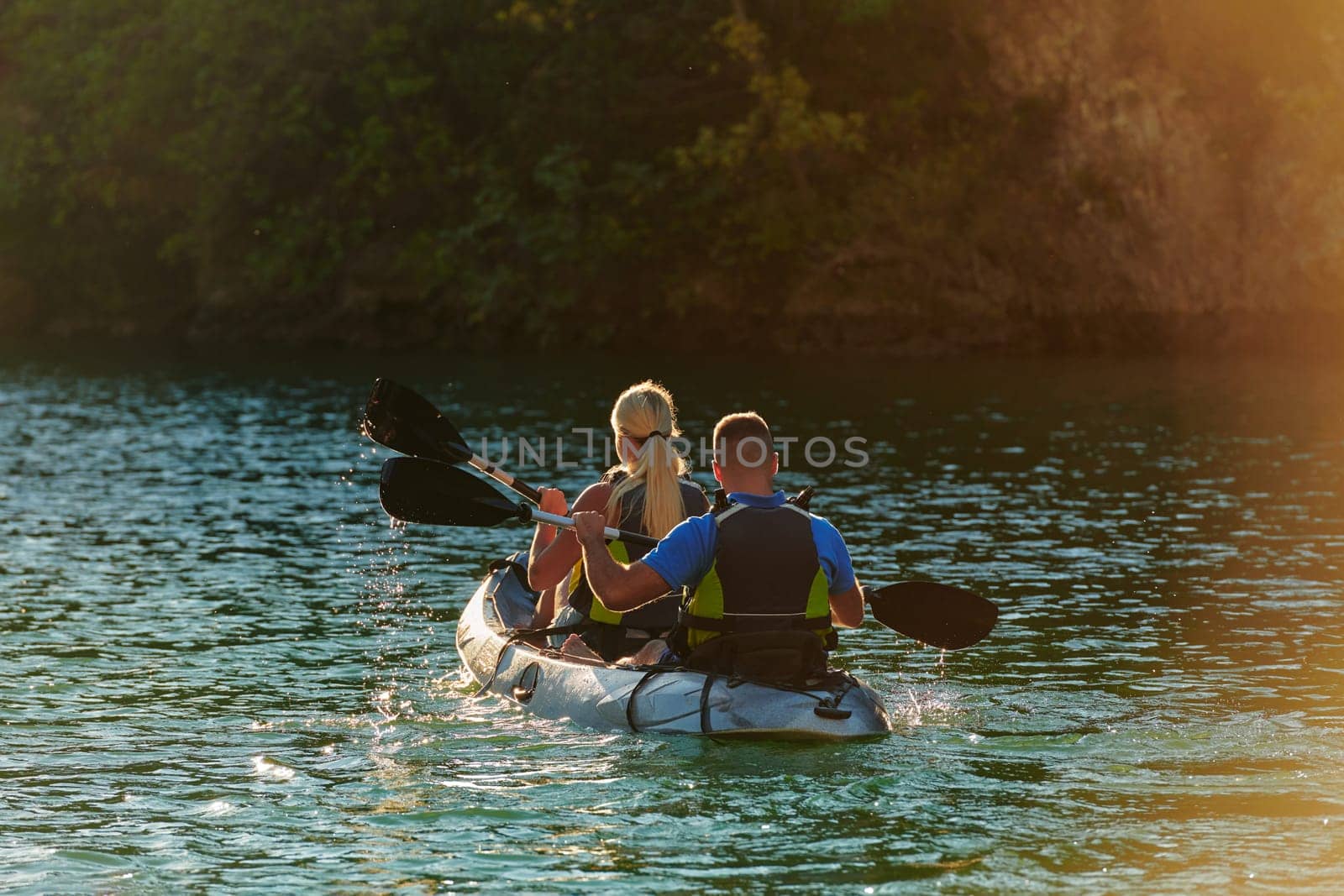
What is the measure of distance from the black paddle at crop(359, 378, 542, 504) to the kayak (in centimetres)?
161

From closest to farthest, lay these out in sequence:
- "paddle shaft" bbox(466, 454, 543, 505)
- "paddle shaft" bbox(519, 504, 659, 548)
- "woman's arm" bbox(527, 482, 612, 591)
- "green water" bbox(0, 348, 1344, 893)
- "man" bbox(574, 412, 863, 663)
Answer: "green water" bbox(0, 348, 1344, 893), "man" bbox(574, 412, 863, 663), "paddle shaft" bbox(519, 504, 659, 548), "woman's arm" bbox(527, 482, 612, 591), "paddle shaft" bbox(466, 454, 543, 505)

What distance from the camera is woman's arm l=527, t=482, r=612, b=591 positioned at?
31.9 ft

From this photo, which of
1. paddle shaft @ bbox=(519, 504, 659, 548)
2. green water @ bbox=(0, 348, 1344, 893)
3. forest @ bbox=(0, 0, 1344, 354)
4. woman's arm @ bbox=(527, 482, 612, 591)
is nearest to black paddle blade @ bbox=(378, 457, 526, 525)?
woman's arm @ bbox=(527, 482, 612, 591)

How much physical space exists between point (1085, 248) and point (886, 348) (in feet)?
17.2

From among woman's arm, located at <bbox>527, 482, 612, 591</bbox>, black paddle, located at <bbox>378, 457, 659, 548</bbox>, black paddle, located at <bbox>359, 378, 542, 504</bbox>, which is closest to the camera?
woman's arm, located at <bbox>527, 482, 612, 591</bbox>

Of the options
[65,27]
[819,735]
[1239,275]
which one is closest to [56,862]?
[819,735]

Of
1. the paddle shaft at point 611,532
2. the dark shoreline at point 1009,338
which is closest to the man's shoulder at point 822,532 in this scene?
the paddle shaft at point 611,532

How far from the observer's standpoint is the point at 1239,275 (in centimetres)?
4341

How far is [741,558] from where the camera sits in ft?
27.7

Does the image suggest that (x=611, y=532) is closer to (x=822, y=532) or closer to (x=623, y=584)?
(x=623, y=584)

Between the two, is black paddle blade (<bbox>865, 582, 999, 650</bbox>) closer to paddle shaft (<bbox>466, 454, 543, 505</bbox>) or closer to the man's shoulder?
the man's shoulder

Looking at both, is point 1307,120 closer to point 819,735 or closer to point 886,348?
point 886,348

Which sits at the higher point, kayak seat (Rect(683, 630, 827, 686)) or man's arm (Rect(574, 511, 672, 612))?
man's arm (Rect(574, 511, 672, 612))

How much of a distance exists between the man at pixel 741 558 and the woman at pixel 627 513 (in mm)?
815
